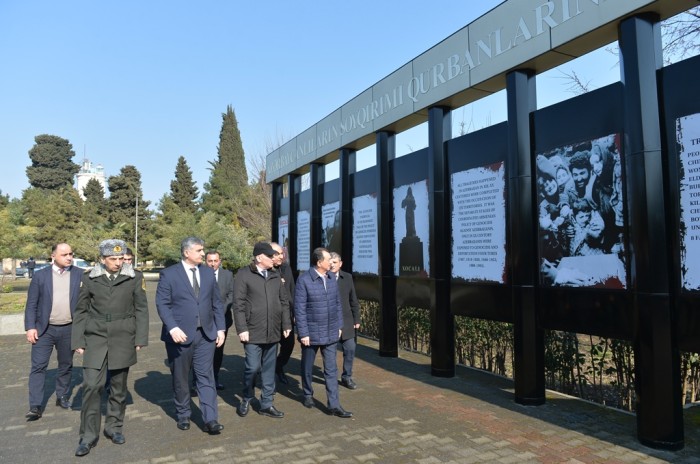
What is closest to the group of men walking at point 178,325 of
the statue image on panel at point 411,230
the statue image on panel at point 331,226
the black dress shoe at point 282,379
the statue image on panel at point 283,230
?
the black dress shoe at point 282,379

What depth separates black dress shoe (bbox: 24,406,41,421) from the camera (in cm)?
507

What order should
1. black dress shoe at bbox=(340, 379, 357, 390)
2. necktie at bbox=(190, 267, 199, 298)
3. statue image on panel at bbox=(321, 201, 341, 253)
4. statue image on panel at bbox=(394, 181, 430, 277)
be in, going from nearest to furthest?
necktie at bbox=(190, 267, 199, 298), black dress shoe at bbox=(340, 379, 357, 390), statue image on panel at bbox=(394, 181, 430, 277), statue image on panel at bbox=(321, 201, 341, 253)

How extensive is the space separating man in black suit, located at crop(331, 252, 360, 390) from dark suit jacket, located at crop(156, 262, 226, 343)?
1940 millimetres

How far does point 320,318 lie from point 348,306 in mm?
1247

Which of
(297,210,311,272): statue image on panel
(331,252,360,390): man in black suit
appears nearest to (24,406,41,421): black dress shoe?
(331,252,360,390): man in black suit

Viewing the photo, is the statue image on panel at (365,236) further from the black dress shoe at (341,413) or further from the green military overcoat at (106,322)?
the green military overcoat at (106,322)

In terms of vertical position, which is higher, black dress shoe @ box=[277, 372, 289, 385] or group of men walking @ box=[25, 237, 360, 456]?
group of men walking @ box=[25, 237, 360, 456]

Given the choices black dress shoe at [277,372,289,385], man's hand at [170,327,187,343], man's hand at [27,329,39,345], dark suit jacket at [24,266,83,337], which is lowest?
black dress shoe at [277,372,289,385]

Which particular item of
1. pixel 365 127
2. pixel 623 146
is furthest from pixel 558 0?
pixel 365 127

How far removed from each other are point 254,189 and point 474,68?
2325 centimetres

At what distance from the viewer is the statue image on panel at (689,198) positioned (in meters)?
4.14

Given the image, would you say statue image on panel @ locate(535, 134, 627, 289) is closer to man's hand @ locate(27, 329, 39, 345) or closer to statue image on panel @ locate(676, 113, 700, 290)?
statue image on panel @ locate(676, 113, 700, 290)

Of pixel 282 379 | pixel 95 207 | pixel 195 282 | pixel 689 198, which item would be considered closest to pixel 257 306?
pixel 195 282

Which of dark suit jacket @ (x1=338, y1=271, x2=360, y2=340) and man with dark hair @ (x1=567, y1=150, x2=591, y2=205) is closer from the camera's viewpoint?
man with dark hair @ (x1=567, y1=150, x2=591, y2=205)
